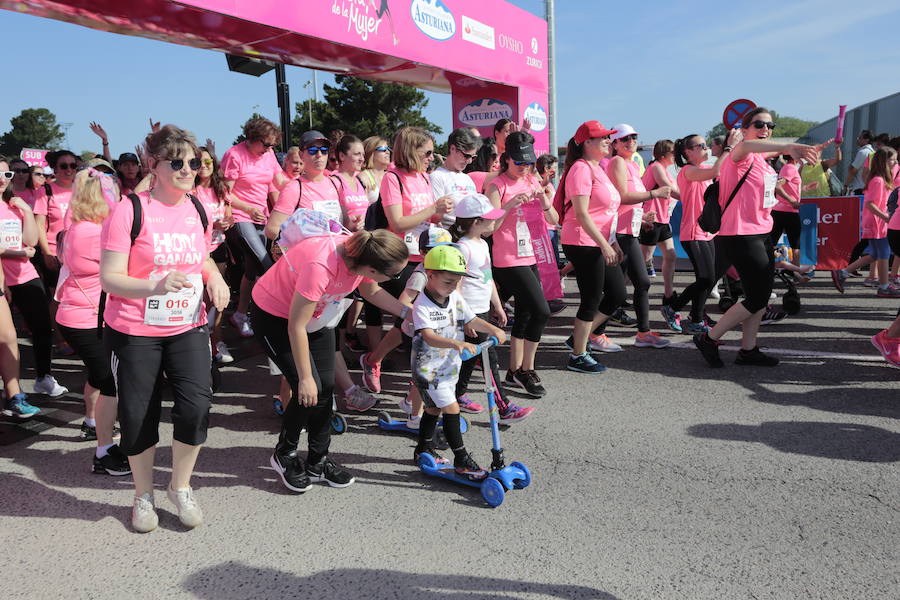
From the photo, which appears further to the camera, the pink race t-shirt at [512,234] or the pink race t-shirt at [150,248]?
the pink race t-shirt at [512,234]

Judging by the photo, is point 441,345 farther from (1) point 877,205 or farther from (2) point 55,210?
(1) point 877,205

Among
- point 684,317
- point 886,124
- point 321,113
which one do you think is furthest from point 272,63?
point 321,113

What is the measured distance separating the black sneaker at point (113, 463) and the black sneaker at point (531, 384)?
8.91 feet

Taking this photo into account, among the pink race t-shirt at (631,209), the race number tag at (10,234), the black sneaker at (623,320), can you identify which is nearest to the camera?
the race number tag at (10,234)

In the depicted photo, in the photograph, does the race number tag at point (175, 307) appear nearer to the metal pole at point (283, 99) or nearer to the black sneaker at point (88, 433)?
the black sneaker at point (88, 433)

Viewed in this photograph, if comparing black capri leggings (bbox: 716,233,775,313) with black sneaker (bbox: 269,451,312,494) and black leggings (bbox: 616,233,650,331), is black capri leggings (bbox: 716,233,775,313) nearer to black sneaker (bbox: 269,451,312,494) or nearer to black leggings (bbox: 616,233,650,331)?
black leggings (bbox: 616,233,650,331)

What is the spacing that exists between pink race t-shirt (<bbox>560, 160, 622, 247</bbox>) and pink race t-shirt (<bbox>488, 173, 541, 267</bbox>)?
0.50 m

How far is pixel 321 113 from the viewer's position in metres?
44.9

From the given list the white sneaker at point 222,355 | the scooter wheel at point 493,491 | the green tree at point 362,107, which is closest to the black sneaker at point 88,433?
the white sneaker at point 222,355

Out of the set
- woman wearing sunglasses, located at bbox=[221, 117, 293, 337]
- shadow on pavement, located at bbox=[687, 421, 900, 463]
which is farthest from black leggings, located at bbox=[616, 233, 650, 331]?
woman wearing sunglasses, located at bbox=[221, 117, 293, 337]

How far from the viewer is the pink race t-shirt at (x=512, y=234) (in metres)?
4.91

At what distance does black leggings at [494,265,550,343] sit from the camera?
4945 millimetres

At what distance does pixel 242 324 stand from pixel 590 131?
416 centimetres

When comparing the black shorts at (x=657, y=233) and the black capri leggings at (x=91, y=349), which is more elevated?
the black shorts at (x=657, y=233)
